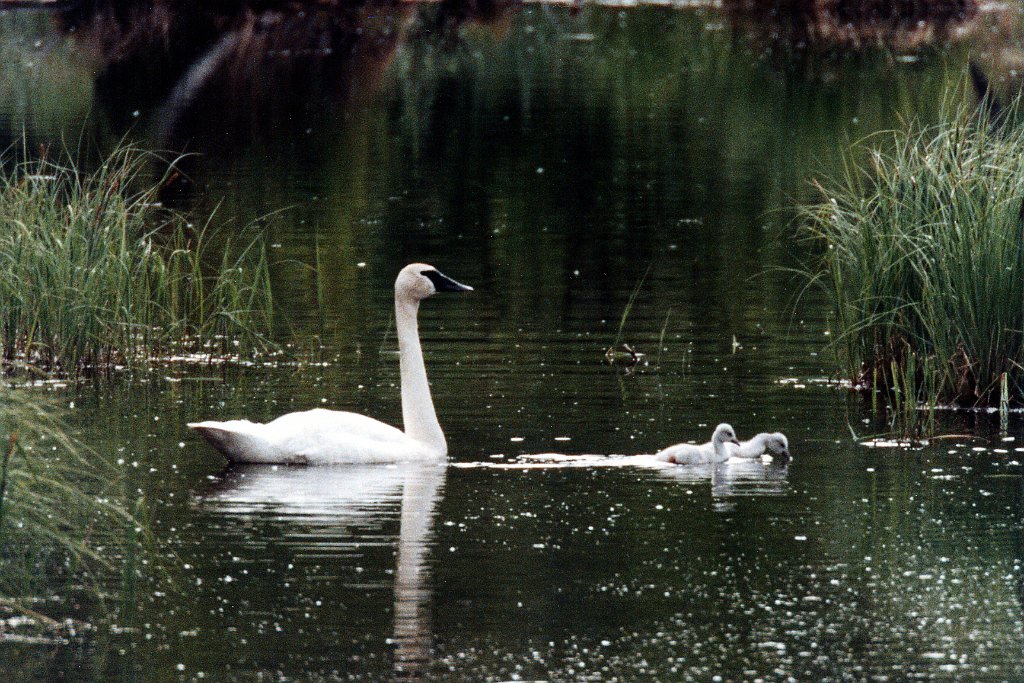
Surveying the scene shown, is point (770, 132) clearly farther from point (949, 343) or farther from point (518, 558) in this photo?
point (518, 558)

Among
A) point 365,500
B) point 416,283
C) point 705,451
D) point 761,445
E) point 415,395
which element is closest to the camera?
point 365,500

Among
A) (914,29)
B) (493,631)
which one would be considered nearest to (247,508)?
(493,631)

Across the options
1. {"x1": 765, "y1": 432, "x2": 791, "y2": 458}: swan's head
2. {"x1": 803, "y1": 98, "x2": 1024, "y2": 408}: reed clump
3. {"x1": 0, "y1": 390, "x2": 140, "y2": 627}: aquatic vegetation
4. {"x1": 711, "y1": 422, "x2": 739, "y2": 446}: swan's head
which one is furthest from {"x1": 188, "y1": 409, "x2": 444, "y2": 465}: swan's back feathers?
{"x1": 803, "y1": 98, "x2": 1024, "y2": 408}: reed clump

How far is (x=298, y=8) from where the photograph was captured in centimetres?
6675

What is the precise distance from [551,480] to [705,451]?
1.06 m

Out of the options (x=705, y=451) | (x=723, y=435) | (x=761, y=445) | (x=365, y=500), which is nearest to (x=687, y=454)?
(x=705, y=451)

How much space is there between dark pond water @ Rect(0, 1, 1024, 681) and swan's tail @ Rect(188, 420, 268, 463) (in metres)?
0.13

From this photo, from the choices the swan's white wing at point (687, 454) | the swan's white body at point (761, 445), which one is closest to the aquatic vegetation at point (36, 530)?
the swan's white wing at point (687, 454)

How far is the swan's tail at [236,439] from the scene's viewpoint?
477 inches

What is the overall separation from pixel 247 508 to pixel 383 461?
5.68ft

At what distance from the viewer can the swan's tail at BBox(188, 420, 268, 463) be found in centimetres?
1212

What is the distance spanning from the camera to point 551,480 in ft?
39.1

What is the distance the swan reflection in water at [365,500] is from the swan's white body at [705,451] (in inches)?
52.8

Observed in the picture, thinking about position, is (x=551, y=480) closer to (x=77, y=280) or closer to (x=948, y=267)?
(x=948, y=267)
